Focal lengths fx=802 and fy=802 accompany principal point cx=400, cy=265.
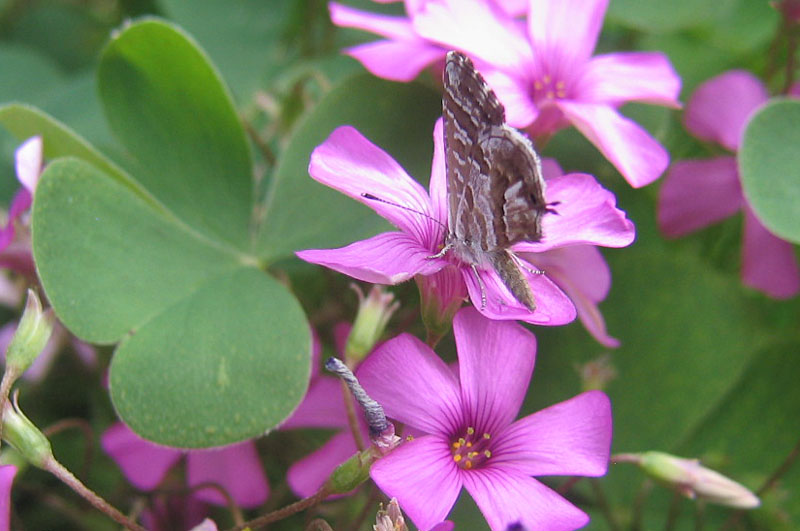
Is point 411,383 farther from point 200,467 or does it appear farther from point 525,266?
point 200,467

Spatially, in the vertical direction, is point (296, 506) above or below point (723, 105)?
below

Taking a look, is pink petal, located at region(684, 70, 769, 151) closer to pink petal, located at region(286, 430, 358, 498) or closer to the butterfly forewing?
the butterfly forewing

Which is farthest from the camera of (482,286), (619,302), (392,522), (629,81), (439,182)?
(619,302)

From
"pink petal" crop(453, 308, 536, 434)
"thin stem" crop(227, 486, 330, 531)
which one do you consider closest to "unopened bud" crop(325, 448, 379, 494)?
"thin stem" crop(227, 486, 330, 531)

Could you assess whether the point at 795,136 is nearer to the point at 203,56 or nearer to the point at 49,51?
the point at 203,56

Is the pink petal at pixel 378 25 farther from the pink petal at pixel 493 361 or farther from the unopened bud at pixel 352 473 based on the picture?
the unopened bud at pixel 352 473

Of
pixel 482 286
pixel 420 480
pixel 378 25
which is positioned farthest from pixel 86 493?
pixel 378 25
